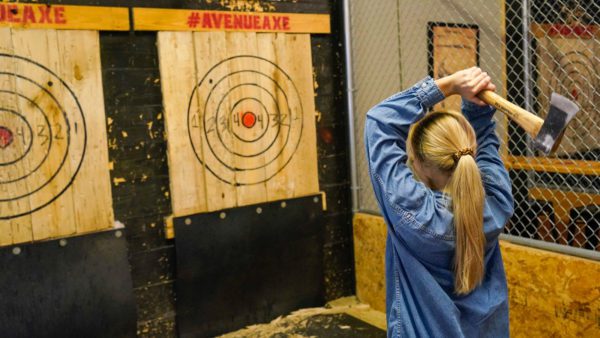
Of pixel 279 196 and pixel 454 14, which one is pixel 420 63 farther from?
pixel 279 196

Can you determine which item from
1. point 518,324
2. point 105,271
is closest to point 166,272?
point 105,271

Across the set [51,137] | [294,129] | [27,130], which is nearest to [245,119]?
[294,129]

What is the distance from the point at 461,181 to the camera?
→ 1469mm

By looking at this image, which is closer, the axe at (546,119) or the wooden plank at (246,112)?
the axe at (546,119)

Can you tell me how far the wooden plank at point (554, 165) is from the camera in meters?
3.39

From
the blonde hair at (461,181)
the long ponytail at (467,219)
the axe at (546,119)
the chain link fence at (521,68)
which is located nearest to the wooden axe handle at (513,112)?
the axe at (546,119)

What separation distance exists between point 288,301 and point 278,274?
0.22m

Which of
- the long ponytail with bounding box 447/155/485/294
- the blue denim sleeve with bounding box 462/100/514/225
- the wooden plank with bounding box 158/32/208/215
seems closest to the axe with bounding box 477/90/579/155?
the blue denim sleeve with bounding box 462/100/514/225

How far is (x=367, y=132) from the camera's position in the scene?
160cm

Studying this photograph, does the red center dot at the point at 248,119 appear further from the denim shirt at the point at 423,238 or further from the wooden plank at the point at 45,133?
the denim shirt at the point at 423,238

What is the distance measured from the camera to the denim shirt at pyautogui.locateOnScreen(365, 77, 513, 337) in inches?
59.1

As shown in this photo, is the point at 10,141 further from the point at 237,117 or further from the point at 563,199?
the point at 563,199

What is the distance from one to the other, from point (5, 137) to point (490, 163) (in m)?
2.40

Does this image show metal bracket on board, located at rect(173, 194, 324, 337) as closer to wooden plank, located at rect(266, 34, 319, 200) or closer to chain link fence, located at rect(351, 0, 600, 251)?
wooden plank, located at rect(266, 34, 319, 200)
